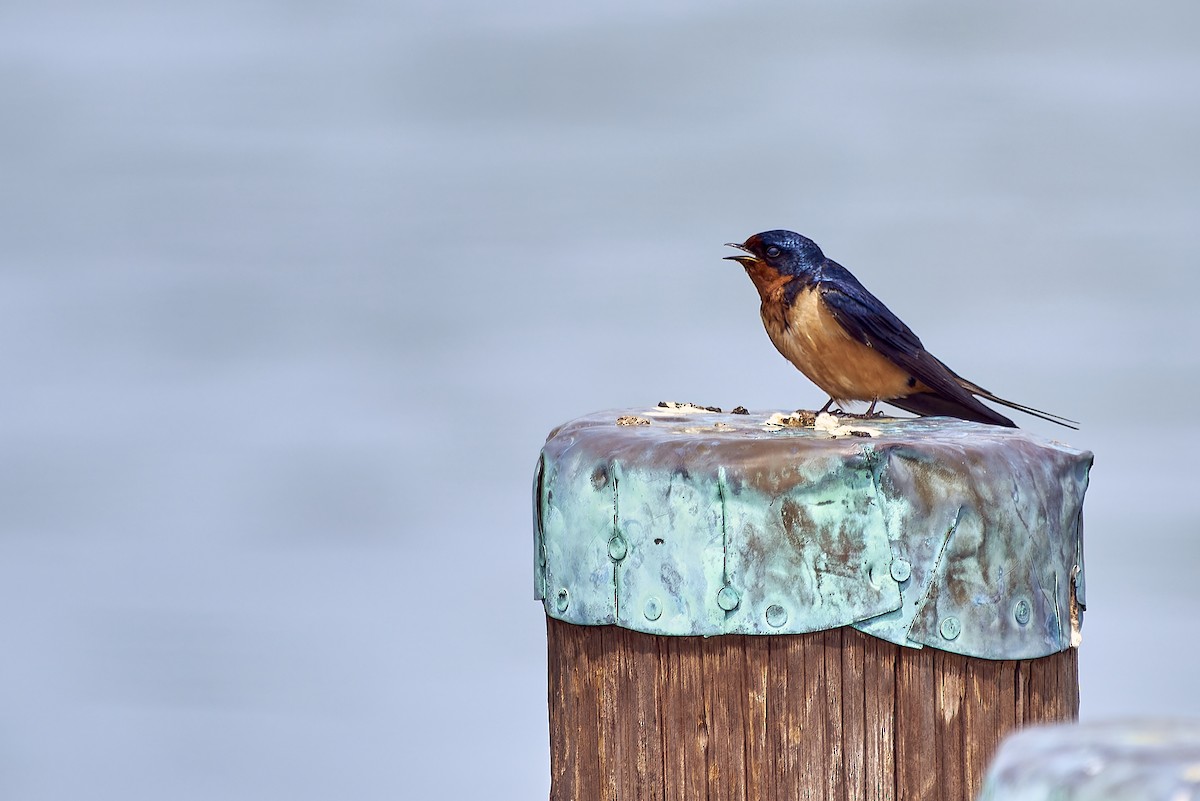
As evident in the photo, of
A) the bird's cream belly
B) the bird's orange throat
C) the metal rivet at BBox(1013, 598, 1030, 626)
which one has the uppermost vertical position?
the bird's orange throat

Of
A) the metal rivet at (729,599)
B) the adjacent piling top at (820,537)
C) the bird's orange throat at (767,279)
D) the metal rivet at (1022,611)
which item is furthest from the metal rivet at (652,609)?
the bird's orange throat at (767,279)

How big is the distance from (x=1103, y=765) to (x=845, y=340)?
9.44 ft

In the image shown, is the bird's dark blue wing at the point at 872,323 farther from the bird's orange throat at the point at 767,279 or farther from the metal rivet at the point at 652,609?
the metal rivet at the point at 652,609

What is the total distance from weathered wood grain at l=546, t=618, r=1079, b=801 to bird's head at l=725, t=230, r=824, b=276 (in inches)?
63.5

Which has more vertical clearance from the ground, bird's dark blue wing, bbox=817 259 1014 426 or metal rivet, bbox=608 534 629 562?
bird's dark blue wing, bbox=817 259 1014 426

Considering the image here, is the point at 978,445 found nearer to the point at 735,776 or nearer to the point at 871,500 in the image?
the point at 871,500

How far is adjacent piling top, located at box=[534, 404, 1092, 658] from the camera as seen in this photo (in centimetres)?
303

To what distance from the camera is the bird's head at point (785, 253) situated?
455 cm

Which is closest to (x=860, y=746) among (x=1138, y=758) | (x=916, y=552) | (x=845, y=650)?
(x=845, y=650)

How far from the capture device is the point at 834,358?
4.43 meters

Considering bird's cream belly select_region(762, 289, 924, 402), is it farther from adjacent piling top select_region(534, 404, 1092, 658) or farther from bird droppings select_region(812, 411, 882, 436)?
adjacent piling top select_region(534, 404, 1092, 658)

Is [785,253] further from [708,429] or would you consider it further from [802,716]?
[802,716]

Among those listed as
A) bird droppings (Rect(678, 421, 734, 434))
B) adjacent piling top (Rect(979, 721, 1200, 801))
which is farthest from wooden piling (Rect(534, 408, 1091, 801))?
adjacent piling top (Rect(979, 721, 1200, 801))

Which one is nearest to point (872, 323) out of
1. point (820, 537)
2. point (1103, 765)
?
point (820, 537)
